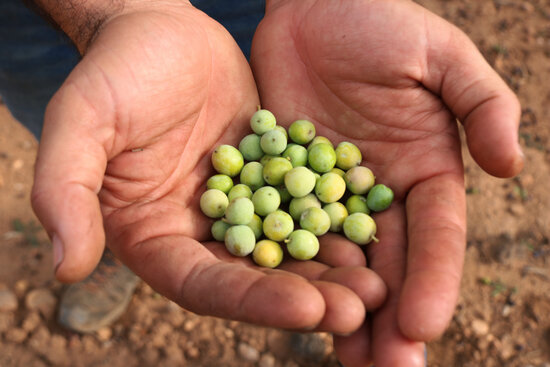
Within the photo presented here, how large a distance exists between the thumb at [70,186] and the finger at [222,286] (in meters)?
0.35

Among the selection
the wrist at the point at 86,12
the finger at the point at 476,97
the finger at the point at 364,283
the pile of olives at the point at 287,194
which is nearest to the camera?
the finger at the point at 364,283

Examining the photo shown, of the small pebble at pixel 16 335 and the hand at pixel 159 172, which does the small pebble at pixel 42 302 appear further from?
the hand at pixel 159 172

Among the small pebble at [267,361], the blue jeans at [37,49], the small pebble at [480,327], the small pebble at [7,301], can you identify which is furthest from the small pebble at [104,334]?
the small pebble at [480,327]

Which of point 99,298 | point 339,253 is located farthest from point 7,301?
point 339,253

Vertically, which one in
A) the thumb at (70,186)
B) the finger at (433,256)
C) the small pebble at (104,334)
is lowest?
the small pebble at (104,334)

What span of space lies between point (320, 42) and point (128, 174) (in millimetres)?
1323

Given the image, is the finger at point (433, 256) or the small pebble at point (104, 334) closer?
the finger at point (433, 256)

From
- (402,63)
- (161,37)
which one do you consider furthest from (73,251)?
(402,63)

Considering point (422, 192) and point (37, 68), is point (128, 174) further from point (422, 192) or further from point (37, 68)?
point (37, 68)

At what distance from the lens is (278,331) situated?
11.1 feet

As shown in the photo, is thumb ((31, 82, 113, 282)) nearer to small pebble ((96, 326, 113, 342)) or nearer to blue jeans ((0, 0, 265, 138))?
blue jeans ((0, 0, 265, 138))

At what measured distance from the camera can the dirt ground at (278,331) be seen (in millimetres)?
3258

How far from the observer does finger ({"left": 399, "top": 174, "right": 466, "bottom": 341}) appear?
5.62ft

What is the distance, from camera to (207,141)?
8.57ft
